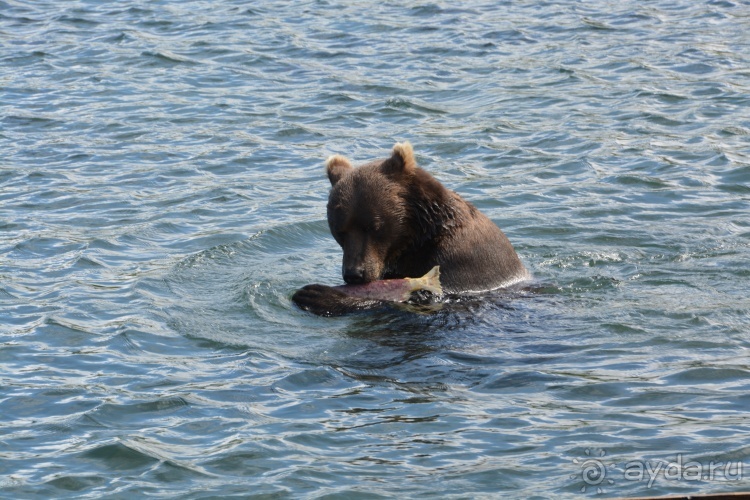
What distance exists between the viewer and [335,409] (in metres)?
6.77

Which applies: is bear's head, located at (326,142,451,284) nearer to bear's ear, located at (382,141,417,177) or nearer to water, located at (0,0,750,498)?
bear's ear, located at (382,141,417,177)

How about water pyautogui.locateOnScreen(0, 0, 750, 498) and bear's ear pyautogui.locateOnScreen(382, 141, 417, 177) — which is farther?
bear's ear pyautogui.locateOnScreen(382, 141, 417, 177)

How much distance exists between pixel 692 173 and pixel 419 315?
16.1 feet

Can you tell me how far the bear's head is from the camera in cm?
841

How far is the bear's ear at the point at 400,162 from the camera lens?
846cm

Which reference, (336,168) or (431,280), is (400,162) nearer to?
(336,168)

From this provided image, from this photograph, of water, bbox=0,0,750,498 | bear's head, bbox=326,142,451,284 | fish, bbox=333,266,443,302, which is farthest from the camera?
bear's head, bbox=326,142,451,284

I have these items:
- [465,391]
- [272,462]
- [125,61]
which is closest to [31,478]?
[272,462]

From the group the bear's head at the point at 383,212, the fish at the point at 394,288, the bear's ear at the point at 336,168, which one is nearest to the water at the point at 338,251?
the fish at the point at 394,288

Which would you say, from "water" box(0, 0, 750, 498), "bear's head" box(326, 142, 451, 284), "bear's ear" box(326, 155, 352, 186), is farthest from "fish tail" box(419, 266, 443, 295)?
"bear's ear" box(326, 155, 352, 186)

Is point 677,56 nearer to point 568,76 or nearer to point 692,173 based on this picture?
point 568,76

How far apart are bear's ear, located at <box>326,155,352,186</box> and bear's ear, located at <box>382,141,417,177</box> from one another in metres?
0.36

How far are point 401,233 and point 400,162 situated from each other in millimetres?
475

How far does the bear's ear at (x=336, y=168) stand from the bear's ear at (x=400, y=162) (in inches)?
14.3
